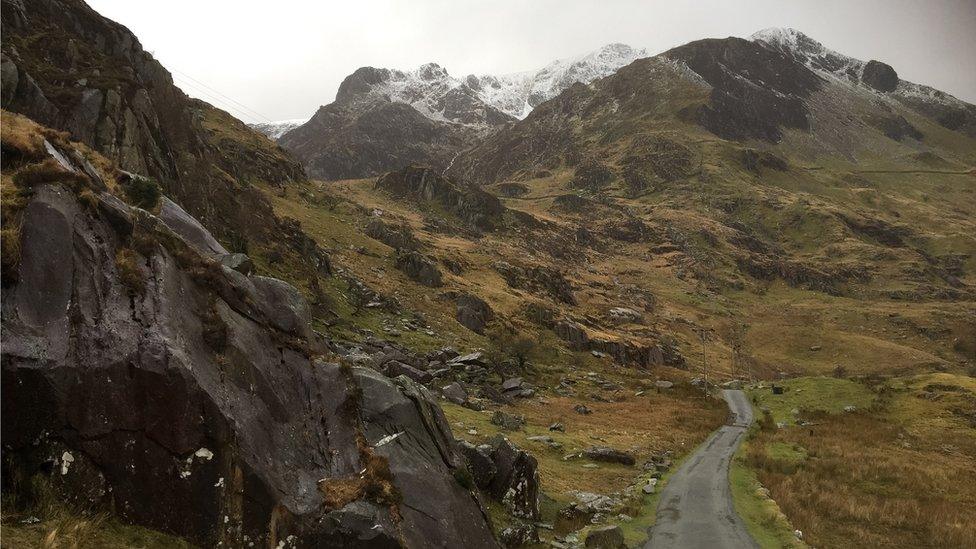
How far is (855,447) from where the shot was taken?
134 feet

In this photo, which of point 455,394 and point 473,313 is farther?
point 473,313

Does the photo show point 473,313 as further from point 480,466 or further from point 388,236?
point 480,466

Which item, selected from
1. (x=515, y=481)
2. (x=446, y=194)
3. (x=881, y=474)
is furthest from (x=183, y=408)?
(x=446, y=194)

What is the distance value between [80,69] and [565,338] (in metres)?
64.2

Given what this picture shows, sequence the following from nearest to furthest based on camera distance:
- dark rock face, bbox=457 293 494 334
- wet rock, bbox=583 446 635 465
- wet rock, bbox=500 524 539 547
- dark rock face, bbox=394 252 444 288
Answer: wet rock, bbox=500 524 539 547 → wet rock, bbox=583 446 635 465 → dark rock face, bbox=457 293 494 334 → dark rock face, bbox=394 252 444 288

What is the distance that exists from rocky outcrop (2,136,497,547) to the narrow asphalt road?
11314 millimetres

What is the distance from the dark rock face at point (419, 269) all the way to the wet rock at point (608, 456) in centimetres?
4466

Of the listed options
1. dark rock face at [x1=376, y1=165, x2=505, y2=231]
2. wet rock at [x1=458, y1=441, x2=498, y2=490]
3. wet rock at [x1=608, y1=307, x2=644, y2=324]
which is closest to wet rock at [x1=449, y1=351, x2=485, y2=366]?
wet rock at [x1=458, y1=441, x2=498, y2=490]

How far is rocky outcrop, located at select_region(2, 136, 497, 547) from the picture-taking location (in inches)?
373

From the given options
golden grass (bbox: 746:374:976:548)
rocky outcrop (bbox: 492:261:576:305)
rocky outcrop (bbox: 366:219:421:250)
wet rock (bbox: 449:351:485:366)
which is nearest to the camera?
golden grass (bbox: 746:374:976:548)

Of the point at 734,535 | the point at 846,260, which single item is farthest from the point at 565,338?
the point at 846,260

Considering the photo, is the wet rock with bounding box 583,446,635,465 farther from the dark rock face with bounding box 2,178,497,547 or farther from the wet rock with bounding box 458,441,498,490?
the dark rock face with bounding box 2,178,497,547

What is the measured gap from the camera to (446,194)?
168 meters

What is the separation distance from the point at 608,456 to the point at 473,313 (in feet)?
123
